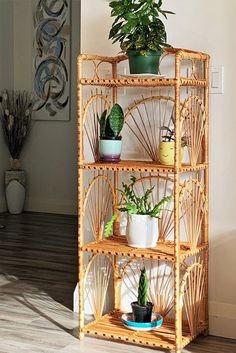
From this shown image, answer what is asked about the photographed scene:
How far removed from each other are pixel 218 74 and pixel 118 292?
1263 mm

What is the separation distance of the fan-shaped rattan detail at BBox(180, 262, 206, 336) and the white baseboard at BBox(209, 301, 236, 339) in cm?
7

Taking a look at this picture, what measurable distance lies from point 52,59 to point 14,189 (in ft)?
4.74

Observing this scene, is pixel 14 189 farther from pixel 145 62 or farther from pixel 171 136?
pixel 145 62

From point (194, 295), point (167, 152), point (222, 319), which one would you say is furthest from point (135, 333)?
point (167, 152)

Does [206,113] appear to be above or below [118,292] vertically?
above

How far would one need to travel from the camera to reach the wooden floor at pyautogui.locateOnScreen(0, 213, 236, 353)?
10.9 feet

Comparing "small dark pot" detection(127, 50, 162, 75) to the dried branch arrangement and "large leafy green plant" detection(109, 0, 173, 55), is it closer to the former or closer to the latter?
"large leafy green plant" detection(109, 0, 173, 55)

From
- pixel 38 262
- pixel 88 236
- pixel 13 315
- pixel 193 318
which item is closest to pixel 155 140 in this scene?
pixel 88 236

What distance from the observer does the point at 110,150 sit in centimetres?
334

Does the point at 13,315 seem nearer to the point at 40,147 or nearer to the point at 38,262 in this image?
the point at 38,262

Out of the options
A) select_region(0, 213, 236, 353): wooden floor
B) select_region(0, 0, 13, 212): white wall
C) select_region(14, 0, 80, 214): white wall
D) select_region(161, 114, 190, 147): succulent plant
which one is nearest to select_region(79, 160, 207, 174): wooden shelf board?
select_region(161, 114, 190, 147): succulent plant

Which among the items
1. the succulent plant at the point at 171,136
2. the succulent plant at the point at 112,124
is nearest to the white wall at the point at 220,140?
the succulent plant at the point at 171,136

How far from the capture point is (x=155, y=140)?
3568 millimetres

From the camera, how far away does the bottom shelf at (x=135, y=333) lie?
3223 millimetres
